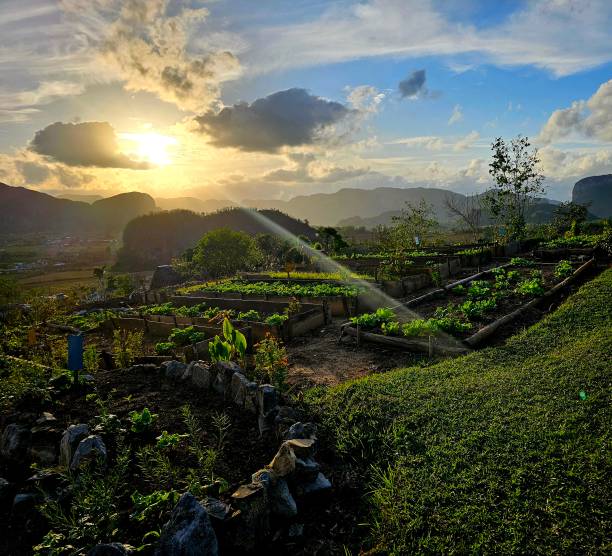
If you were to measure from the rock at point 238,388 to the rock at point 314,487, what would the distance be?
6.71ft

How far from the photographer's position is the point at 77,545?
302 cm

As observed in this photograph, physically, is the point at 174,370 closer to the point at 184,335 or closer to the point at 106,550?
the point at 184,335

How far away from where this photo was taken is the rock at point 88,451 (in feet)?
13.3

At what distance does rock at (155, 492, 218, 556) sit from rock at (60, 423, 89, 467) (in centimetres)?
206

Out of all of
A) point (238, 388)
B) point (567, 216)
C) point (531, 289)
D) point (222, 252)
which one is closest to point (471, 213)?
point (567, 216)

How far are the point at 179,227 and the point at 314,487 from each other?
11472cm

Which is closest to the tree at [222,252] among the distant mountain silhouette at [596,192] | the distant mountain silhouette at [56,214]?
the distant mountain silhouette at [56,214]

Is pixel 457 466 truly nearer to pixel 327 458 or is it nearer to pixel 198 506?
pixel 327 458

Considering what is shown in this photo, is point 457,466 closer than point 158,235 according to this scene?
Yes

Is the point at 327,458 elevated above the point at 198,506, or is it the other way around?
the point at 198,506

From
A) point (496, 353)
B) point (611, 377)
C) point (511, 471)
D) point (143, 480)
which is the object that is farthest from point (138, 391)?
point (611, 377)

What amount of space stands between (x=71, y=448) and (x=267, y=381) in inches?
119

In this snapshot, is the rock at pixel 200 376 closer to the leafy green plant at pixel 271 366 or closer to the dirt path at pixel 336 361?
the leafy green plant at pixel 271 366

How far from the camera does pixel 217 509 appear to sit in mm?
3129
